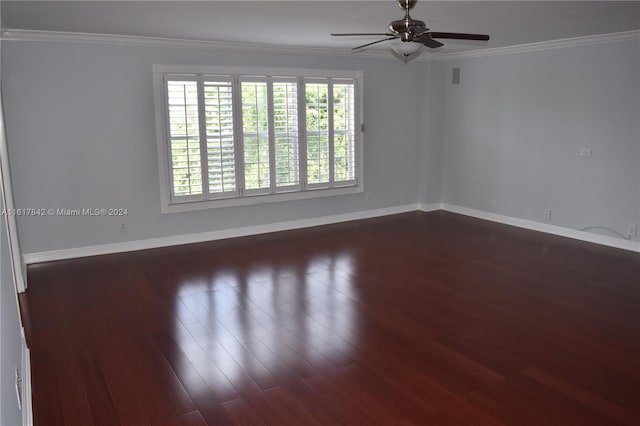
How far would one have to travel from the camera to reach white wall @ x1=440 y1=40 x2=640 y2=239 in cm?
567

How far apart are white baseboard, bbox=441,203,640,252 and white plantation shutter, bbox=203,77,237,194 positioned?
356cm

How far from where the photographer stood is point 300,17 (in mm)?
4305

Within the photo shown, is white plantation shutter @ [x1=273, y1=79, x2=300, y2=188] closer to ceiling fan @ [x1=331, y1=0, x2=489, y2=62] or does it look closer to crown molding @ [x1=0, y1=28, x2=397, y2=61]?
crown molding @ [x1=0, y1=28, x2=397, y2=61]

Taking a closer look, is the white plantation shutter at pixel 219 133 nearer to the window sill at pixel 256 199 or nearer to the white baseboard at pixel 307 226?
the window sill at pixel 256 199

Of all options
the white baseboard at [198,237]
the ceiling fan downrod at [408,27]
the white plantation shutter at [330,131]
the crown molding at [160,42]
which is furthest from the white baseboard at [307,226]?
the ceiling fan downrod at [408,27]

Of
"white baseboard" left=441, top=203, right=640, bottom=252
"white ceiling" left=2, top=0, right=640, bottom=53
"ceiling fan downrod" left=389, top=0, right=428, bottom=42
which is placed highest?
"white ceiling" left=2, top=0, right=640, bottom=53

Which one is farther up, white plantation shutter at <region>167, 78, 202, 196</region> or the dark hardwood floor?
white plantation shutter at <region>167, 78, 202, 196</region>

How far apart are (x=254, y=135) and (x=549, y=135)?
364cm

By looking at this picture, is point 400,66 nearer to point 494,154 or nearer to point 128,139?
point 494,154

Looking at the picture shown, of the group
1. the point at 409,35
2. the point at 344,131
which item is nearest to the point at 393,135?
the point at 344,131

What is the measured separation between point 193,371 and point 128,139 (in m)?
3.33

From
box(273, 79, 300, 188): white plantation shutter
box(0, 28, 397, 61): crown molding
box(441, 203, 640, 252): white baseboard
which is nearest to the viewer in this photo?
box(0, 28, 397, 61): crown molding

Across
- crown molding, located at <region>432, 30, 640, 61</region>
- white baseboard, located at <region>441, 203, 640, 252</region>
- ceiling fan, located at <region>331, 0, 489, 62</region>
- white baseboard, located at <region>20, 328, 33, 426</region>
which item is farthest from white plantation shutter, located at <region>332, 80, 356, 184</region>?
white baseboard, located at <region>20, 328, 33, 426</region>

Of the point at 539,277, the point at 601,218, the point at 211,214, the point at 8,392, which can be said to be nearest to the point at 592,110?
the point at 601,218
